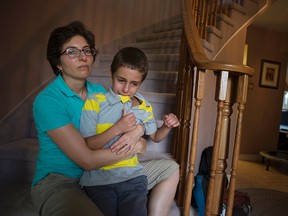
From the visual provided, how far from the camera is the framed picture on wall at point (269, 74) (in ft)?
18.0

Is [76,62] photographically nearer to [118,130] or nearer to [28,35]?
[118,130]

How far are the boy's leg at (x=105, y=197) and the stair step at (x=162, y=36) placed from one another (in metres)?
2.61

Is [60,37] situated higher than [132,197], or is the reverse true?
[60,37]

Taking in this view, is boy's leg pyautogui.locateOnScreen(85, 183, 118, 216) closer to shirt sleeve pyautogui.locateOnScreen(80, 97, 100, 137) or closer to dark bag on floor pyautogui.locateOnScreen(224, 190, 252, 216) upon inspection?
shirt sleeve pyautogui.locateOnScreen(80, 97, 100, 137)

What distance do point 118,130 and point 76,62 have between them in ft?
1.29

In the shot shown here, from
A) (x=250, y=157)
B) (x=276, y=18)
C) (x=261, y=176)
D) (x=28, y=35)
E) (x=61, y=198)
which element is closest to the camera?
(x=61, y=198)

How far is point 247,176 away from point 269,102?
6.96ft

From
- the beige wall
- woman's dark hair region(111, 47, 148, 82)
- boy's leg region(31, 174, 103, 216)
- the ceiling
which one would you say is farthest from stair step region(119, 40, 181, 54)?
boy's leg region(31, 174, 103, 216)

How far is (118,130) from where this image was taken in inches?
44.5

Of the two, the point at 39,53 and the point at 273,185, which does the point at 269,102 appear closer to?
the point at 273,185

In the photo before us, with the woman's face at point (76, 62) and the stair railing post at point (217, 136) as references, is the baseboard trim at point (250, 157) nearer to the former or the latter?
the stair railing post at point (217, 136)

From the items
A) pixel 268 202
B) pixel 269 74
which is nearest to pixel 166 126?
pixel 268 202

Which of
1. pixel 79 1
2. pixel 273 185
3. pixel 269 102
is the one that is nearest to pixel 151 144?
pixel 79 1

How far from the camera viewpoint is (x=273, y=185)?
3.81 meters
